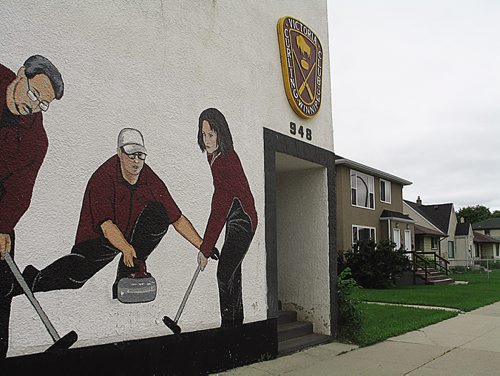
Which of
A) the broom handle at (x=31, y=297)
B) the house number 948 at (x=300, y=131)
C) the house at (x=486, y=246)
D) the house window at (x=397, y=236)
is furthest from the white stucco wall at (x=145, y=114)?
the house at (x=486, y=246)

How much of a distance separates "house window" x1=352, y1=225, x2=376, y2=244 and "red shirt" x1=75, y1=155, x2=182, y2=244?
20297 mm

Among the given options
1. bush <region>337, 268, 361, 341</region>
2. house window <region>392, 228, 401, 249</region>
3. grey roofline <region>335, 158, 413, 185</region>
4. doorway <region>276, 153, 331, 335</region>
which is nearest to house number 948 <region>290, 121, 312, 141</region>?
doorway <region>276, 153, 331, 335</region>

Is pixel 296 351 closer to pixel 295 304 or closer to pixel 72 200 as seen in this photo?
pixel 295 304

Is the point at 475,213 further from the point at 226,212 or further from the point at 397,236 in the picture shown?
the point at 226,212

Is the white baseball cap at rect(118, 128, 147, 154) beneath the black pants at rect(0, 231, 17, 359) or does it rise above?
above

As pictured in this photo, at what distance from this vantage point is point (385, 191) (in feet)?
98.2

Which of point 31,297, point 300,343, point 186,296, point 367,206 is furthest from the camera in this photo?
point 367,206

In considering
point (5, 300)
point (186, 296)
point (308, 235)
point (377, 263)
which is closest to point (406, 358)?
point (308, 235)

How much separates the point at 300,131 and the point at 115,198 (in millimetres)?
4513

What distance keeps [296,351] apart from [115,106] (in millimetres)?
5139

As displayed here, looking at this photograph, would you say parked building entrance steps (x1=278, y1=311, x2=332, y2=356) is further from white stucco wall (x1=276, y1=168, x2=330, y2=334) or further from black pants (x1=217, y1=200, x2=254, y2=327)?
black pants (x1=217, y1=200, x2=254, y2=327)

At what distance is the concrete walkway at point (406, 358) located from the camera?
24.9ft

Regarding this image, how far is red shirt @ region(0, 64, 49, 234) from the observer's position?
193 inches

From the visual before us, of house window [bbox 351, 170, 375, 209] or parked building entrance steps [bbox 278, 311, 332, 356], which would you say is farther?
house window [bbox 351, 170, 375, 209]
